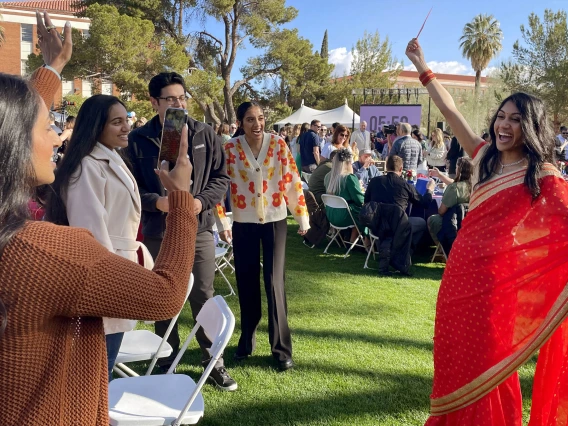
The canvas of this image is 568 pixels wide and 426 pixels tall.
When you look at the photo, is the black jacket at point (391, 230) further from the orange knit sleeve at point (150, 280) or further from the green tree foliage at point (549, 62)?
the green tree foliage at point (549, 62)

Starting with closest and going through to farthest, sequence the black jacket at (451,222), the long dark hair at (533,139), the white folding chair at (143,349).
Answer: the long dark hair at (533,139) < the white folding chair at (143,349) < the black jacket at (451,222)

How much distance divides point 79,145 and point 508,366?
2.06 metres

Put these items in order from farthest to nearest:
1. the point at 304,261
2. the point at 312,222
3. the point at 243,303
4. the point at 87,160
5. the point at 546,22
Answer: the point at 546,22 < the point at 312,222 < the point at 304,261 < the point at 243,303 < the point at 87,160

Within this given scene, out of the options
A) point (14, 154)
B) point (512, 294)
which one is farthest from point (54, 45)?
point (512, 294)

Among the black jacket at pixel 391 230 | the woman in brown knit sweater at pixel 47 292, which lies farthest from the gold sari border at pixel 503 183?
the black jacket at pixel 391 230

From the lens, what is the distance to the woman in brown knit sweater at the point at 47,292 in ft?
3.44

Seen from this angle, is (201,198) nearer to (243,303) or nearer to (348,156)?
(243,303)

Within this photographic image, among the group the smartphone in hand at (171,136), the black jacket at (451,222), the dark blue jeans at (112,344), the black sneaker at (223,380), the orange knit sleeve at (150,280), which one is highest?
the smartphone in hand at (171,136)

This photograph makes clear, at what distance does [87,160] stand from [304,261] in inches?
198

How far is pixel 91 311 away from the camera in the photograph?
3.63 ft

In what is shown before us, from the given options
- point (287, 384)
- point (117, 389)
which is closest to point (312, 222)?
point (287, 384)

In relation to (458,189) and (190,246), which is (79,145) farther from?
(458,189)

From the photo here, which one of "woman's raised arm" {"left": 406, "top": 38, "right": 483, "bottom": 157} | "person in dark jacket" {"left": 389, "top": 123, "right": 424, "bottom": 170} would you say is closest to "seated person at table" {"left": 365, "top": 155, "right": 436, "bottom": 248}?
"person in dark jacket" {"left": 389, "top": 123, "right": 424, "bottom": 170}

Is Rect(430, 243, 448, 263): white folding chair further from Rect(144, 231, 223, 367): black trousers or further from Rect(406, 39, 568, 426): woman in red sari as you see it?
Rect(406, 39, 568, 426): woman in red sari
